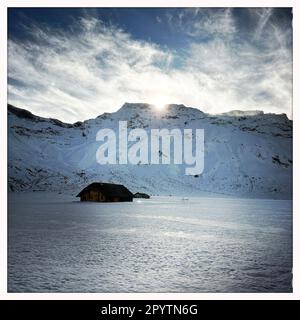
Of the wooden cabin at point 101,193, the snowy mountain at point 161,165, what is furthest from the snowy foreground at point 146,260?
the snowy mountain at point 161,165

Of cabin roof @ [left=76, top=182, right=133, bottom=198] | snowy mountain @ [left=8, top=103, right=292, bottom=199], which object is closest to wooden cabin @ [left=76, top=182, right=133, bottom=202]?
cabin roof @ [left=76, top=182, right=133, bottom=198]

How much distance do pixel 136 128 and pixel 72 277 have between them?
18040cm

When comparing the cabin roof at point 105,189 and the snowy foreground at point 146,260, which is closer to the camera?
the snowy foreground at point 146,260

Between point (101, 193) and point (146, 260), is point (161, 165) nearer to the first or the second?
point (101, 193)

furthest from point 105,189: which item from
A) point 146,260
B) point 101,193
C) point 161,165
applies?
point 161,165

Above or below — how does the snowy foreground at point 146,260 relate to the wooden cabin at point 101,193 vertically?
above

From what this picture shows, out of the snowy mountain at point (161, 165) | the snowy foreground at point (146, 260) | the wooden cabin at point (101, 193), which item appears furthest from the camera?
the snowy mountain at point (161, 165)

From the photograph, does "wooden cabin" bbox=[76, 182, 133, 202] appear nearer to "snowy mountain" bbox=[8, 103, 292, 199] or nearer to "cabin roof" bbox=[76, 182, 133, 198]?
"cabin roof" bbox=[76, 182, 133, 198]

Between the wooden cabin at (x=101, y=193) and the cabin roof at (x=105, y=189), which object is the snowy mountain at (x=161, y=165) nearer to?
the wooden cabin at (x=101, y=193)

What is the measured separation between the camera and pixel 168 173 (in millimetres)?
128375

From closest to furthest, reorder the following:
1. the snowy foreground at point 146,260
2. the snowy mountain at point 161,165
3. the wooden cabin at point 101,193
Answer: the snowy foreground at point 146,260 < the wooden cabin at point 101,193 < the snowy mountain at point 161,165

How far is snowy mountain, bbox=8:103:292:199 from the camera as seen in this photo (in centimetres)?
10506

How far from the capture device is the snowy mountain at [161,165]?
105 m
